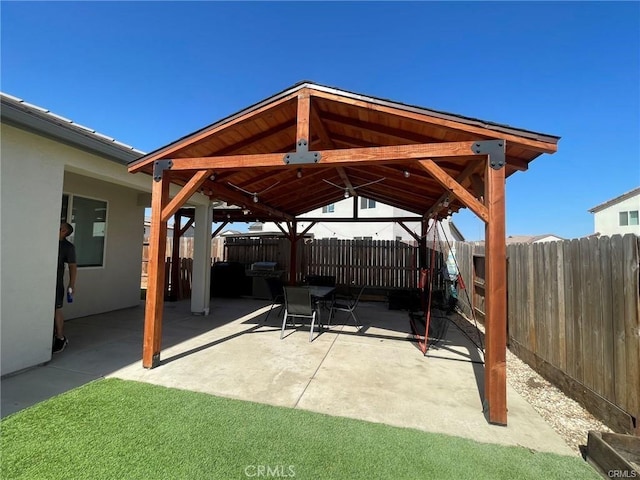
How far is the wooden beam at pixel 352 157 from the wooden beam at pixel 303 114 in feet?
1.12

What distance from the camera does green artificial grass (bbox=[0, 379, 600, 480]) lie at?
187 cm

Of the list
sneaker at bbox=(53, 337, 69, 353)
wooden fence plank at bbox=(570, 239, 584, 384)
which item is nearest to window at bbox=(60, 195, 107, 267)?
sneaker at bbox=(53, 337, 69, 353)

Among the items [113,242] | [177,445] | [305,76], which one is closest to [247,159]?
[305,76]

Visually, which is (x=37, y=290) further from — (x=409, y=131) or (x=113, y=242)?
(x=409, y=131)

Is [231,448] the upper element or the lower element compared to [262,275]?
lower

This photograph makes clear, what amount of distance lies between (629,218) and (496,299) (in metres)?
28.8

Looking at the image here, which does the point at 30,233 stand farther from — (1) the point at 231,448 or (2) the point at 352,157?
(2) the point at 352,157

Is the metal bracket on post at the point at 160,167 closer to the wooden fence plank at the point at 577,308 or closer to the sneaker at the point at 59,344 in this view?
the sneaker at the point at 59,344

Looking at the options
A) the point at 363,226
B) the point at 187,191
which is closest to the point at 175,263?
the point at 187,191

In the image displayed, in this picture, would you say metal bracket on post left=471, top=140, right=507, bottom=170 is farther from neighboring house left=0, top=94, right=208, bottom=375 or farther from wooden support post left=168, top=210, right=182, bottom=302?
wooden support post left=168, top=210, right=182, bottom=302

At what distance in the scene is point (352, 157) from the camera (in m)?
3.25

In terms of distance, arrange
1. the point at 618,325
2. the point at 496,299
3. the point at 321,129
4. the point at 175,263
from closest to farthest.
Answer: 1. the point at 618,325
2. the point at 496,299
3. the point at 321,129
4. the point at 175,263

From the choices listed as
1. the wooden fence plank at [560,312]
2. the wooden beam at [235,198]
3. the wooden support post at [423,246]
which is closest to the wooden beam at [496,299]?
the wooden fence plank at [560,312]

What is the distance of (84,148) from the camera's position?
3756 millimetres
